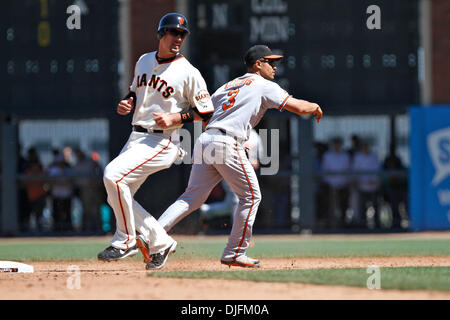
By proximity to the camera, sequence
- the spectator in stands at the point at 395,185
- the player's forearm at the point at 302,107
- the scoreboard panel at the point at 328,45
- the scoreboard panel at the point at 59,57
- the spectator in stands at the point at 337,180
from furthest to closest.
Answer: the spectator in stands at the point at 395,185 → the spectator in stands at the point at 337,180 → the scoreboard panel at the point at 59,57 → the scoreboard panel at the point at 328,45 → the player's forearm at the point at 302,107

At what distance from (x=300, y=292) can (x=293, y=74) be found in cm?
923

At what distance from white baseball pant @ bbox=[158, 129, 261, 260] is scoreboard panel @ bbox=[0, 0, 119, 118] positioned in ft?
26.2

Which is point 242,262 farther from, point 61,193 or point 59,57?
point 59,57

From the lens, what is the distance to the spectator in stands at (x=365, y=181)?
14500 mm

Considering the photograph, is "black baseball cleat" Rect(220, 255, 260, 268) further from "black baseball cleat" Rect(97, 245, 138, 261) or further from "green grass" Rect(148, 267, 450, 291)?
"black baseball cleat" Rect(97, 245, 138, 261)

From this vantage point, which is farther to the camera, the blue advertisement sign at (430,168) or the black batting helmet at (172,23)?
the blue advertisement sign at (430,168)

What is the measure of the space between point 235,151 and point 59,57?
840 centimetres

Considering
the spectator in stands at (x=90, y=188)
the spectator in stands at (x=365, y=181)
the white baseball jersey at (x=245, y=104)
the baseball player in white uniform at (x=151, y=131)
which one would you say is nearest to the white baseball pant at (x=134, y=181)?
the baseball player in white uniform at (x=151, y=131)

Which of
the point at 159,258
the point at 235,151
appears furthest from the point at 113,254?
the point at 235,151

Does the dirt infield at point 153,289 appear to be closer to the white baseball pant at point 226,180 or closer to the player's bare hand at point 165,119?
the white baseball pant at point 226,180

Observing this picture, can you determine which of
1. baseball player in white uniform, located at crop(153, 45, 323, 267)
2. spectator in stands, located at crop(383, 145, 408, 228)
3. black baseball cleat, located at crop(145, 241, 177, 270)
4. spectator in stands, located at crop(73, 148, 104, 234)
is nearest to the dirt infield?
black baseball cleat, located at crop(145, 241, 177, 270)

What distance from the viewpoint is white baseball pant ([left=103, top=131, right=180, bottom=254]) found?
654 cm

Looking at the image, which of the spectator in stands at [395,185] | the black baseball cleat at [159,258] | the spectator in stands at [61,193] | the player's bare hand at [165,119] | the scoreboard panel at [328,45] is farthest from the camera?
the spectator in stands at [395,185]
